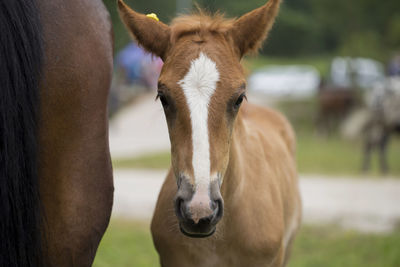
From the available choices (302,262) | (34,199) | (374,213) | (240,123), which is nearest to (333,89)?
(374,213)

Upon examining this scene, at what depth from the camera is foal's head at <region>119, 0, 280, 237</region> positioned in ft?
8.15

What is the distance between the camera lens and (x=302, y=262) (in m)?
5.31

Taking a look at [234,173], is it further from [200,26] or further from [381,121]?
[381,121]

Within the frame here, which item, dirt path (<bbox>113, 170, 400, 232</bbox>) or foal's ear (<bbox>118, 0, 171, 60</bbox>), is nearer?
foal's ear (<bbox>118, 0, 171, 60</bbox>)

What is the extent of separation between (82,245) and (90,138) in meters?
0.50

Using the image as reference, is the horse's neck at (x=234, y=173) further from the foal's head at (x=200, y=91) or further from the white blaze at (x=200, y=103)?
the white blaze at (x=200, y=103)

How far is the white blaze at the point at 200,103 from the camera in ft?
8.27

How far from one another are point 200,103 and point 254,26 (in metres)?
0.61

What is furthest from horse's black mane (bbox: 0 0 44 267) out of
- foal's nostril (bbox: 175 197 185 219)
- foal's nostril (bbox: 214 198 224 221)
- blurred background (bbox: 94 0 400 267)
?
blurred background (bbox: 94 0 400 267)

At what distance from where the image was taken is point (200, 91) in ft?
8.54

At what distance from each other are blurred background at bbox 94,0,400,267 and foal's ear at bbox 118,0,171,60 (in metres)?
0.21

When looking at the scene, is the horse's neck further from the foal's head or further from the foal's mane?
the foal's mane

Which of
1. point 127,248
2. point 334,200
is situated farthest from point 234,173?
point 334,200

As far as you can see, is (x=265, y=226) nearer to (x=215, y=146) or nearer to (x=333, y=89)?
(x=215, y=146)
